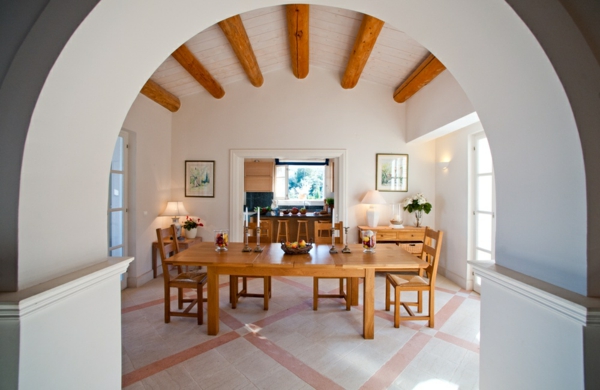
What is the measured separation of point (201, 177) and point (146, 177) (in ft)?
2.90

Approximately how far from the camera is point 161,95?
394cm

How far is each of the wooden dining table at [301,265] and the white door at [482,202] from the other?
5.07 ft

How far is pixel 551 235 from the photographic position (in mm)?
899

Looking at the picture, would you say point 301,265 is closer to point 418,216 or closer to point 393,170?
point 418,216

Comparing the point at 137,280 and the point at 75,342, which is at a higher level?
the point at 75,342

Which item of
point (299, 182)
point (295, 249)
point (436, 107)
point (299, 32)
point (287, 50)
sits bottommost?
point (295, 249)

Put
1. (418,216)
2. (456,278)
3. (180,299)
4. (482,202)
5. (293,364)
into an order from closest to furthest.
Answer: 1. (293,364)
2. (180,299)
3. (482,202)
4. (456,278)
5. (418,216)

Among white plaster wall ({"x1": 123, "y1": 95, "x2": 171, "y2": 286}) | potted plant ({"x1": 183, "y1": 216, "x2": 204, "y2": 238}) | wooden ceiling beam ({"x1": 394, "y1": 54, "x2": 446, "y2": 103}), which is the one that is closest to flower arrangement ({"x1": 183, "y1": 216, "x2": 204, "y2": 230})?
potted plant ({"x1": 183, "y1": 216, "x2": 204, "y2": 238})

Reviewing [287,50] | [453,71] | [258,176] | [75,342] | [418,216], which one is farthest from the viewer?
[258,176]

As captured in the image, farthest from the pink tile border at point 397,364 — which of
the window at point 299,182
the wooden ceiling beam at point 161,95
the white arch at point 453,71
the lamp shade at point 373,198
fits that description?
the window at point 299,182

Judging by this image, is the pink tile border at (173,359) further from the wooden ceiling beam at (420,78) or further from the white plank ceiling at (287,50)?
the wooden ceiling beam at (420,78)

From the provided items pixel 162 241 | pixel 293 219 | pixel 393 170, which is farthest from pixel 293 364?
pixel 293 219

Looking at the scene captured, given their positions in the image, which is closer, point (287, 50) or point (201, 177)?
point (287, 50)

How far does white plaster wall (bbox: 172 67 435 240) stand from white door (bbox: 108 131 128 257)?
1.23 metres
